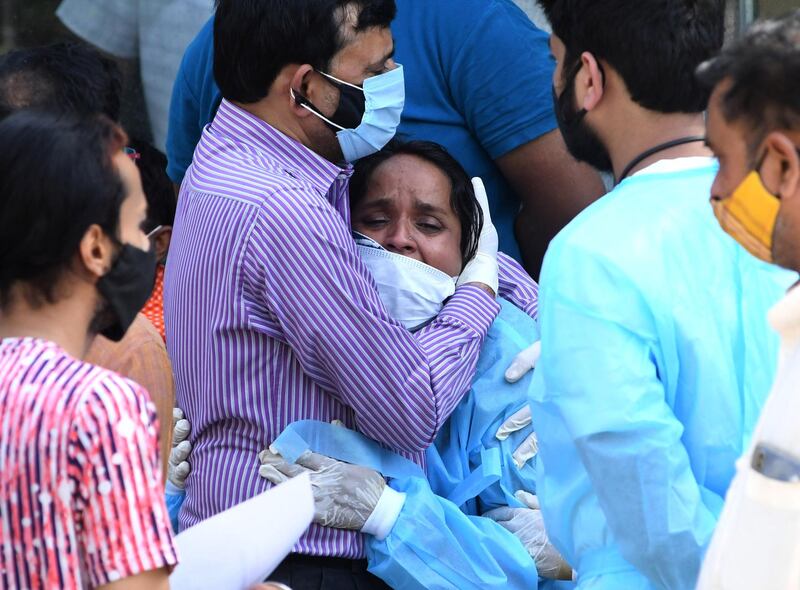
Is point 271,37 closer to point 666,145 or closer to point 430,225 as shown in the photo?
point 430,225

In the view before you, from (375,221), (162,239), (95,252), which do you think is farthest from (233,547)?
(162,239)

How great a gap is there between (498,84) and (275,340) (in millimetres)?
1049

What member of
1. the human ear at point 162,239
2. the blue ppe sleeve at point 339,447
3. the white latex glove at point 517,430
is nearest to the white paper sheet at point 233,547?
the blue ppe sleeve at point 339,447

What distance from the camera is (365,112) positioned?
2.83 m

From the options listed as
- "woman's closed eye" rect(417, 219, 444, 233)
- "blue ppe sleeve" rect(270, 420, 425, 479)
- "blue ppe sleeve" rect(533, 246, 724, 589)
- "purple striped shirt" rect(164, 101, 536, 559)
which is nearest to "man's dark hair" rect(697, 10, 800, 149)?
"blue ppe sleeve" rect(533, 246, 724, 589)

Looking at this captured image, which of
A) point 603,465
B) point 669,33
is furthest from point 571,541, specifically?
point 669,33

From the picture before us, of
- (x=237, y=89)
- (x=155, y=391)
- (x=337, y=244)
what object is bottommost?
(x=155, y=391)

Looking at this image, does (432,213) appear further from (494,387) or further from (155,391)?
(155,391)

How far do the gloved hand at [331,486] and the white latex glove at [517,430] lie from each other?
17.6 inches

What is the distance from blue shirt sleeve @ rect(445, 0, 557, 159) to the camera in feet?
10.6

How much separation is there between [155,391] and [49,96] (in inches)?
37.9

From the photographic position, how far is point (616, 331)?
200 cm

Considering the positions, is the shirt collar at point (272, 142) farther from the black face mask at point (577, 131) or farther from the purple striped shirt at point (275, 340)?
the black face mask at point (577, 131)

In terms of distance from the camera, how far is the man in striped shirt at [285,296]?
8.13 ft
